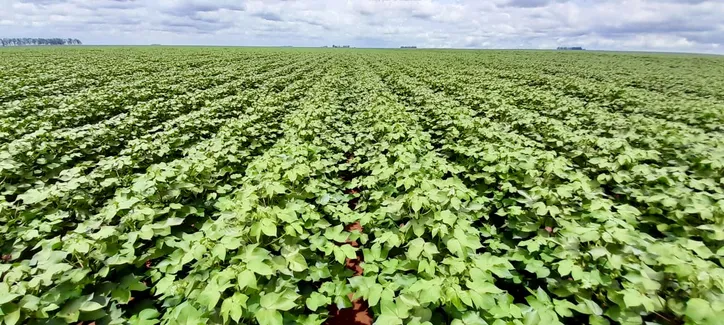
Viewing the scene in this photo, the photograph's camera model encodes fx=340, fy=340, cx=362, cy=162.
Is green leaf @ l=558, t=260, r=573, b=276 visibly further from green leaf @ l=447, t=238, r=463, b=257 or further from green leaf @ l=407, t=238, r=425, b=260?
green leaf @ l=407, t=238, r=425, b=260

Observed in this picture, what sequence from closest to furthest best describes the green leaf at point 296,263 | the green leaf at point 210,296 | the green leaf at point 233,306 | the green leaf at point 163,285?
the green leaf at point 233,306 → the green leaf at point 210,296 → the green leaf at point 163,285 → the green leaf at point 296,263

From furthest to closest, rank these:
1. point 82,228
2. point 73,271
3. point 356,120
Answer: point 356,120 < point 82,228 < point 73,271

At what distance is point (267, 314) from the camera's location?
2.41 metres

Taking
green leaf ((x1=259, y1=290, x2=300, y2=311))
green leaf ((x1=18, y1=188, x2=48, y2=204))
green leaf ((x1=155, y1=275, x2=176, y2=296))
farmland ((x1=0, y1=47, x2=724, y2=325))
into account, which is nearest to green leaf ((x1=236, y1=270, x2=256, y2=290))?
farmland ((x1=0, y1=47, x2=724, y2=325))

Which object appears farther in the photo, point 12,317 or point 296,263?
point 296,263

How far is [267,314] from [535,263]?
8.96ft

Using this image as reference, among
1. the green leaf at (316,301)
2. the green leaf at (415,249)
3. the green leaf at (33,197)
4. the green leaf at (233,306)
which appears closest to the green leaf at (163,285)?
the green leaf at (233,306)

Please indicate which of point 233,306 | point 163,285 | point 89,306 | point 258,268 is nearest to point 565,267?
point 258,268

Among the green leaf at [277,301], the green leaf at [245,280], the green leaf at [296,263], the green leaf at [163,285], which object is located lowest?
the green leaf at [163,285]

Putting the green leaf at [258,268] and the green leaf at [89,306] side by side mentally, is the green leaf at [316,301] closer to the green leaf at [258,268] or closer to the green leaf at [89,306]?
the green leaf at [258,268]

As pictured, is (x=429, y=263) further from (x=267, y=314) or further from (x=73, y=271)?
(x=73, y=271)

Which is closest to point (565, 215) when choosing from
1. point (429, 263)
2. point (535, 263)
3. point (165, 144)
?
point (535, 263)

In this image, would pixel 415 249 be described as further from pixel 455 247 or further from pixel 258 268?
pixel 258 268

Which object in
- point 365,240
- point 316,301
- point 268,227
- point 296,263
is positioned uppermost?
point 268,227
